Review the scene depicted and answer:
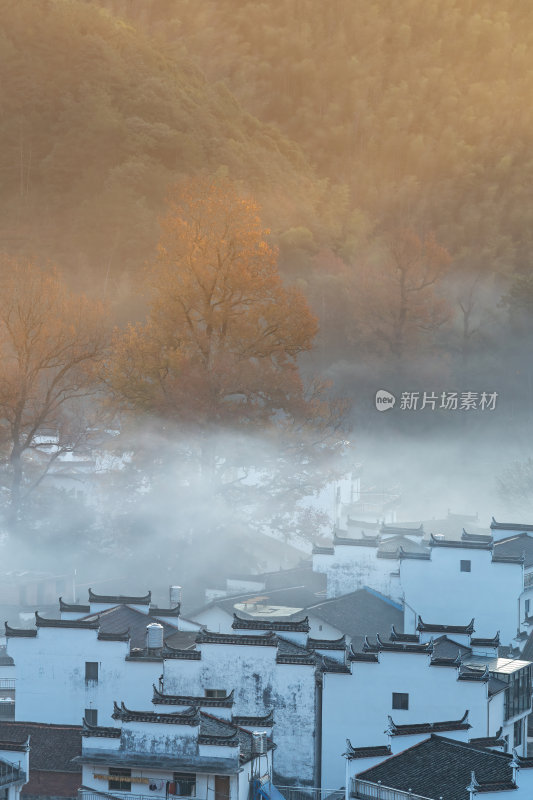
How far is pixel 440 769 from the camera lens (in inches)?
370

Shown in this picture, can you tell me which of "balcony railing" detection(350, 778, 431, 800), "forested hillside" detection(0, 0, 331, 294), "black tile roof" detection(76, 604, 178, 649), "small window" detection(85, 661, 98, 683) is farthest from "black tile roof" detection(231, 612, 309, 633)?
"forested hillside" detection(0, 0, 331, 294)

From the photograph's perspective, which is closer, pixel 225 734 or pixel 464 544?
pixel 225 734

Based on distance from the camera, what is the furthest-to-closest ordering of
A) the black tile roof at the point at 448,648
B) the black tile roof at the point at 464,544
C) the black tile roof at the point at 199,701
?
the black tile roof at the point at 464,544
the black tile roof at the point at 448,648
the black tile roof at the point at 199,701

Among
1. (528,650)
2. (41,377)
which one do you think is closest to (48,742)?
(528,650)

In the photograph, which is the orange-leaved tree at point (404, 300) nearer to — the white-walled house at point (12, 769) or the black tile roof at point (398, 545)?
the black tile roof at point (398, 545)

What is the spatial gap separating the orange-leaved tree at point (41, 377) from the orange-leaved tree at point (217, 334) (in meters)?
0.91

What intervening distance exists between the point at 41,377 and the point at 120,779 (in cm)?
1331

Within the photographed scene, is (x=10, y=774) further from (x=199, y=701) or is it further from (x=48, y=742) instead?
(x=48, y=742)

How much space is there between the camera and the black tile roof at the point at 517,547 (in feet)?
53.5

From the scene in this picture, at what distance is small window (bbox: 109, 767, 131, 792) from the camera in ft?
32.0

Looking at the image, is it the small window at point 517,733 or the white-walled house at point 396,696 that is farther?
the small window at point 517,733

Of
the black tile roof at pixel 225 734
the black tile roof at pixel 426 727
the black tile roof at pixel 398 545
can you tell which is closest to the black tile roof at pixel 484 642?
the black tile roof at pixel 426 727

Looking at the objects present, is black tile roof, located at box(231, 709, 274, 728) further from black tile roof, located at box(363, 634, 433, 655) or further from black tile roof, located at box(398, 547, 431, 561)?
black tile roof, located at box(398, 547, 431, 561)

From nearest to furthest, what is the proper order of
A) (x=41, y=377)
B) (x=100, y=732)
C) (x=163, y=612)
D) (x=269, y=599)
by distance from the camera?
(x=100, y=732)
(x=163, y=612)
(x=269, y=599)
(x=41, y=377)
